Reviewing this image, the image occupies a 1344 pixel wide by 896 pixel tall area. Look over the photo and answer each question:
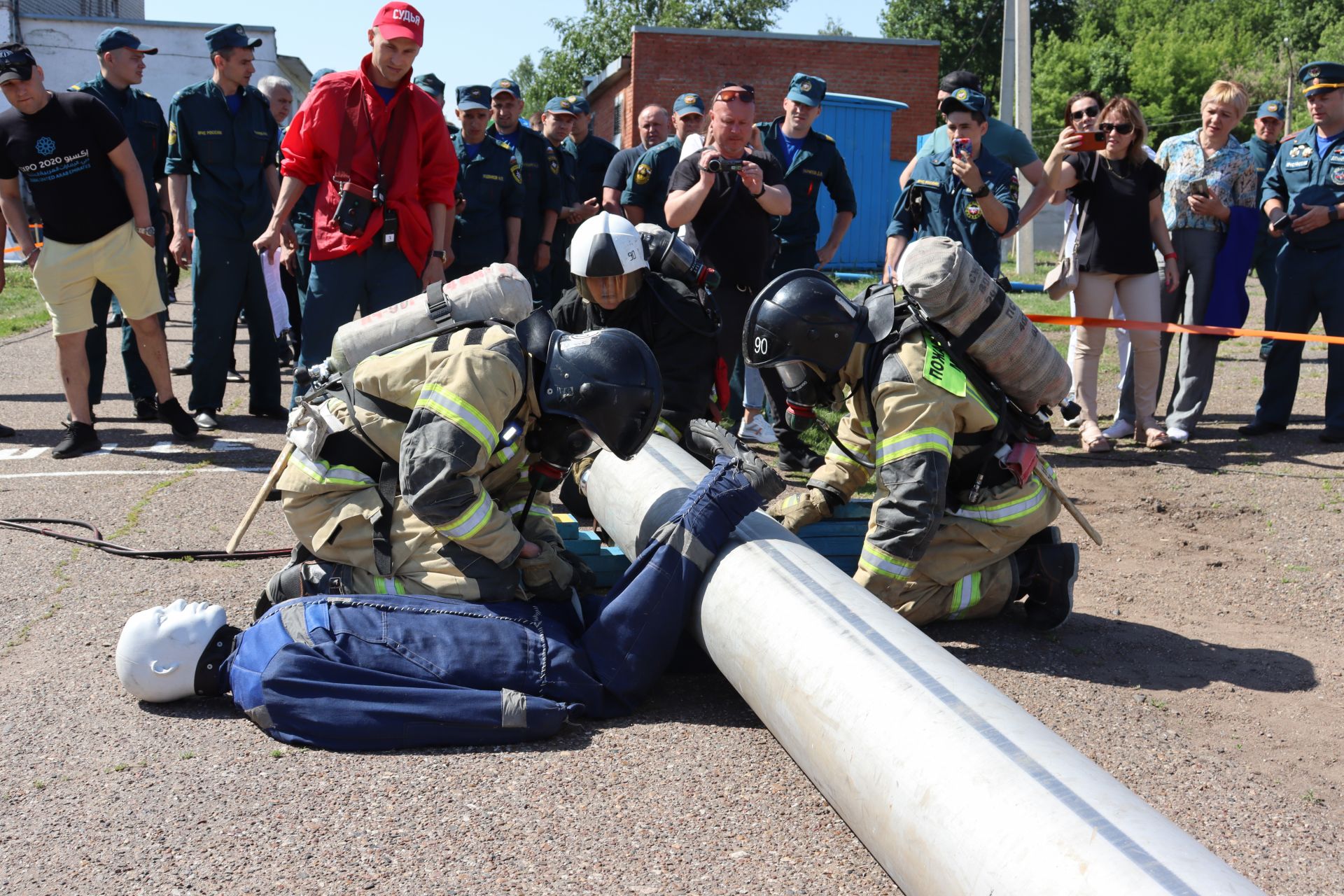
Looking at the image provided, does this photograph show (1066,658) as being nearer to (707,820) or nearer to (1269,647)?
(1269,647)

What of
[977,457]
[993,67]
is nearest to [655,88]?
[977,457]

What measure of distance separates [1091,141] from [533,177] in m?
4.28

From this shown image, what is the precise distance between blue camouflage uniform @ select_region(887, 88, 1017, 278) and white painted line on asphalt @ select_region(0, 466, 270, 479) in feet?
12.3

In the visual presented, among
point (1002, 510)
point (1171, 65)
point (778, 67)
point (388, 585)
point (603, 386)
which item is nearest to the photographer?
point (603, 386)

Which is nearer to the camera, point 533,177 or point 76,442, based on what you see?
point 76,442

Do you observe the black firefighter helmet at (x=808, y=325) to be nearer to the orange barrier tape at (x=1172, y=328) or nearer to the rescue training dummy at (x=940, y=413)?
the rescue training dummy at (x=940, y=413)

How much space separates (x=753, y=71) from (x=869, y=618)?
24584 millimetres

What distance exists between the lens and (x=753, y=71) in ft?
85.6

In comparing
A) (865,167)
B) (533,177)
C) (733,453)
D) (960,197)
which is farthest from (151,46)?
(733,453)

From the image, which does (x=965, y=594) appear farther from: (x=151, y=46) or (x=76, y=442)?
(x=151, y=46)

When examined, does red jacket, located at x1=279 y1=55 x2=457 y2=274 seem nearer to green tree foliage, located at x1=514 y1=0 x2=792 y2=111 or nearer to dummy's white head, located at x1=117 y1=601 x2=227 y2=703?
dummy's white head, located at x1=117 y1=601 x2=227 y2=703

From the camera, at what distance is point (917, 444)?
3.93 meters

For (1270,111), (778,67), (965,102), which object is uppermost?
(778,67)

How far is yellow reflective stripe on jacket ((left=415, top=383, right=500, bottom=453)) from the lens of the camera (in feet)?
11.3
